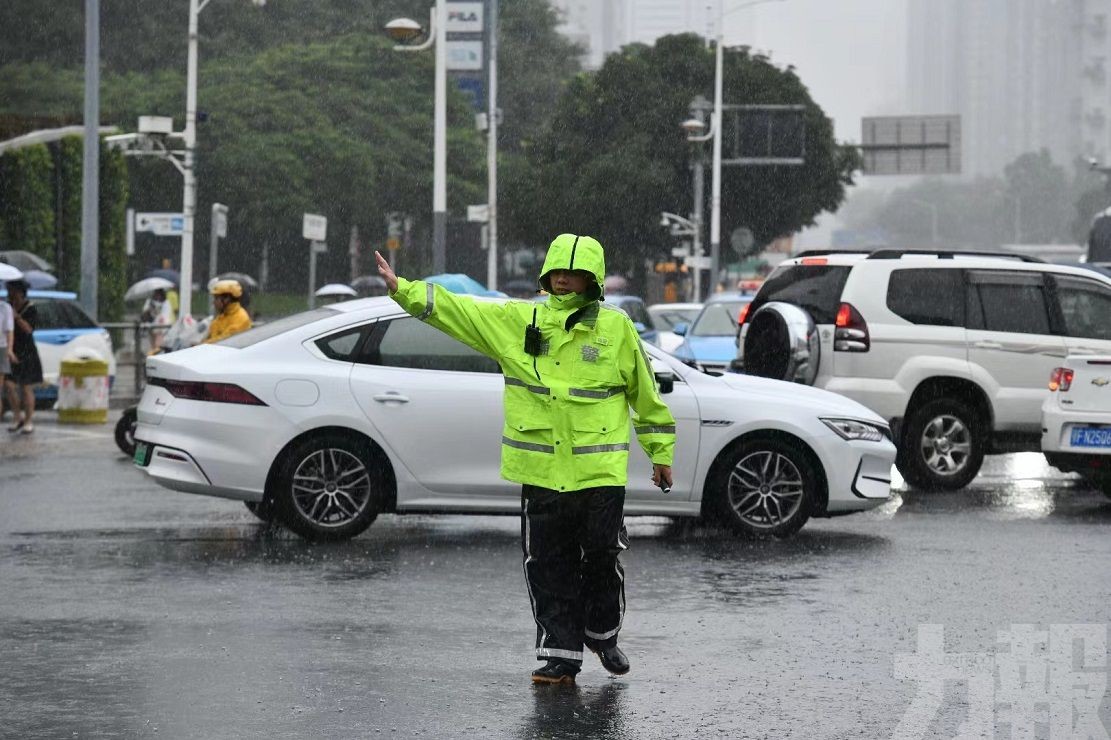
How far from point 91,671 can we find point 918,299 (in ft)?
30.8

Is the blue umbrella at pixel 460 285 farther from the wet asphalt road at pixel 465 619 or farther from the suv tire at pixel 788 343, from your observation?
the wet asphalt road at pixel 465 619

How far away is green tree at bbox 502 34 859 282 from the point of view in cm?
6500

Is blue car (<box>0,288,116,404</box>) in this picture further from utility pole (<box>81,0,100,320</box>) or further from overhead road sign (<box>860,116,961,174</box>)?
overhead road sign (<box>860,116,961,174</box>)

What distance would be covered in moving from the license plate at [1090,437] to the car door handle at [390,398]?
5.17m

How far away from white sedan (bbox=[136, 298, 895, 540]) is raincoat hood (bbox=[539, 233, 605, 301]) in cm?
411

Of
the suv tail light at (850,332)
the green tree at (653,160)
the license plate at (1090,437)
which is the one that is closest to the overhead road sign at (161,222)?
the suv tail light at (850,332)

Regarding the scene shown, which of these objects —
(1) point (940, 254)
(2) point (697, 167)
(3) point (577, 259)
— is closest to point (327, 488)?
(3) point (577, 259)

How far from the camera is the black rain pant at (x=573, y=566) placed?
7453 mm

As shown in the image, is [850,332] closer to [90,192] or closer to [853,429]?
[853,429]

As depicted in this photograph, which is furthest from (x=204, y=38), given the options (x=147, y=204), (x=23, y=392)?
(x=23, y=392)

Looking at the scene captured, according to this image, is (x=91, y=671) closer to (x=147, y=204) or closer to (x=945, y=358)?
(x=945, y=358)

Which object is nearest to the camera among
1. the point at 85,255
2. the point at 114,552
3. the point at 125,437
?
the point at 114,552

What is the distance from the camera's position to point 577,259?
7324 mm

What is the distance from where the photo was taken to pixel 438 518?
43.1ft
